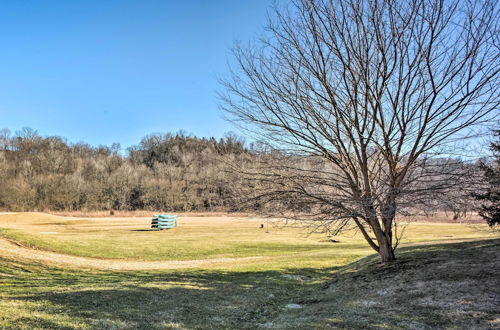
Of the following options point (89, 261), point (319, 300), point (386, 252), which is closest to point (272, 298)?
point (319, 300)

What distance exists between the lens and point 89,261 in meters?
17.6

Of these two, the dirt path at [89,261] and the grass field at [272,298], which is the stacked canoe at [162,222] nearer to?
the dirt path at [89,261]

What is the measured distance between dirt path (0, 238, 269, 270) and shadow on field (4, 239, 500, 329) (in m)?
6.79

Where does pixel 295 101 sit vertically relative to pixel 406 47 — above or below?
below

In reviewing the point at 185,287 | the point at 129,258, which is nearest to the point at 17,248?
the point at 129,258

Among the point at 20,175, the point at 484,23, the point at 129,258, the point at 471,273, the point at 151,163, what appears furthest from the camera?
the point at 151,163

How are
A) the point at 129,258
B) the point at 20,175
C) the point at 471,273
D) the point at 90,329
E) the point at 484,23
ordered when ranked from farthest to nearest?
the point at 20,175 → the point at 129,258 → the point at 471,273 → the point at 484,23 → the point at 90,329

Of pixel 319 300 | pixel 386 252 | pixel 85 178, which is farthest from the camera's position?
pixel 85 178

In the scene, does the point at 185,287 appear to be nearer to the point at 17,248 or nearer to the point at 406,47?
the point at 406,47

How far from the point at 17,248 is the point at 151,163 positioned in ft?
237

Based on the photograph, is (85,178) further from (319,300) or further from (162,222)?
(319,300)

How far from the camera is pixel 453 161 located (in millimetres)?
8023

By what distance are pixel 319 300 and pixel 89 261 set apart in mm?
13626

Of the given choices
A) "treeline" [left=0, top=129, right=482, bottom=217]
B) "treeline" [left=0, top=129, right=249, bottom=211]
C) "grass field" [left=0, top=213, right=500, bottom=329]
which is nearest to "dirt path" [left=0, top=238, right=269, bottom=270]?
"grass field" [left=0, top=213, right=500, bottom=329]
